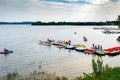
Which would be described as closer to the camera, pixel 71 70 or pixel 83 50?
pixel 71 70

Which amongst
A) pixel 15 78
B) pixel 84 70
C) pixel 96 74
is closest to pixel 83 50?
pixel 84 70

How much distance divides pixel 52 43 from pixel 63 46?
12.0 m

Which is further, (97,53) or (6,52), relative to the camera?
(6,52)

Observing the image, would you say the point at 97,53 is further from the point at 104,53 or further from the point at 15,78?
the point at 15,78

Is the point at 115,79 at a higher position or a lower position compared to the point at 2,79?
higher

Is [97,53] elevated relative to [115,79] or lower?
lower

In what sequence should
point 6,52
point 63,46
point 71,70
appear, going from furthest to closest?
point 63,46, point 6,52, point 71,70

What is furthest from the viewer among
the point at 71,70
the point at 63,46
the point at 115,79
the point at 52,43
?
the point at 52,43

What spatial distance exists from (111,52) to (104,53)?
6.14ft

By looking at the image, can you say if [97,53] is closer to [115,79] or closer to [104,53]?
[104,53]

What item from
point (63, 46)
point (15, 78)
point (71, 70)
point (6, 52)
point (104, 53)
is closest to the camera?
point (15, 78)

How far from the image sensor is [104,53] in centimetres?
5988

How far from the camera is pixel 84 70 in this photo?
39344 millimetres

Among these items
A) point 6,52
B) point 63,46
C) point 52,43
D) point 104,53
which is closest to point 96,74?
point 104,53
